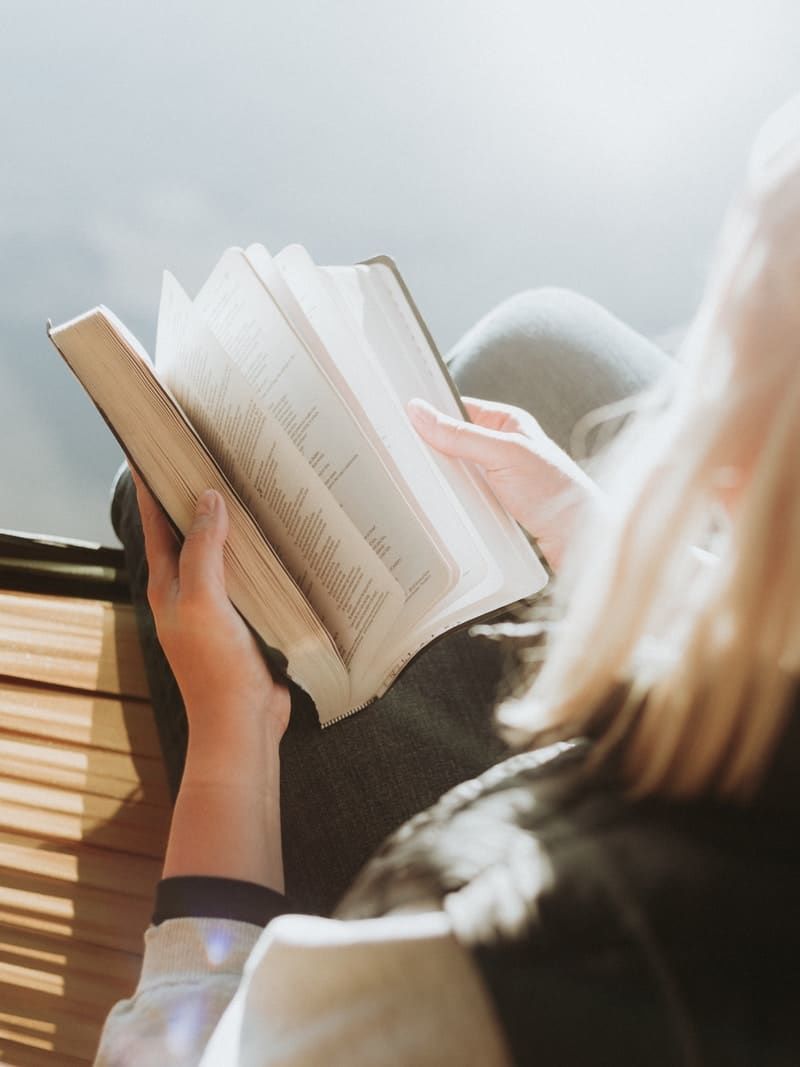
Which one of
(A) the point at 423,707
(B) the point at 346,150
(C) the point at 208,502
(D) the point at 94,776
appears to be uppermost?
(B) the point at 346,150

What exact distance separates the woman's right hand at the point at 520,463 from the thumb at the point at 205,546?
17cm

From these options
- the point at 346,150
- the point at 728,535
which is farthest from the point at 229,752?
the point at 346,150

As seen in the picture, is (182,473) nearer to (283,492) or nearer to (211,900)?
(283,492)

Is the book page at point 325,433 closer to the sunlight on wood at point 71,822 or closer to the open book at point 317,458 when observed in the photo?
the open book at point 317,458

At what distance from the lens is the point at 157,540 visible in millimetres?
654

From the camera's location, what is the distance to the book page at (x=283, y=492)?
526 mm

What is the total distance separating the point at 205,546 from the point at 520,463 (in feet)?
0.89

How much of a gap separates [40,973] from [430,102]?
1336 millimetres

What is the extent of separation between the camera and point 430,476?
57 centimetres

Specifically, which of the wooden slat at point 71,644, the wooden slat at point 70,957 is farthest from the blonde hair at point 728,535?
the wooden slat at point 71,644

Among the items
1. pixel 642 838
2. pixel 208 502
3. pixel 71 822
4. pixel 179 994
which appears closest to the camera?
pixel 642 838

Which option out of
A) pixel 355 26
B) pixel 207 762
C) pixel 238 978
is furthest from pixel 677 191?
pixel 238 978

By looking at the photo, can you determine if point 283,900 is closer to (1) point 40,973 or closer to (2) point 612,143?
(1) point 40,973

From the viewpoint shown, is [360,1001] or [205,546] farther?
[205,546]
